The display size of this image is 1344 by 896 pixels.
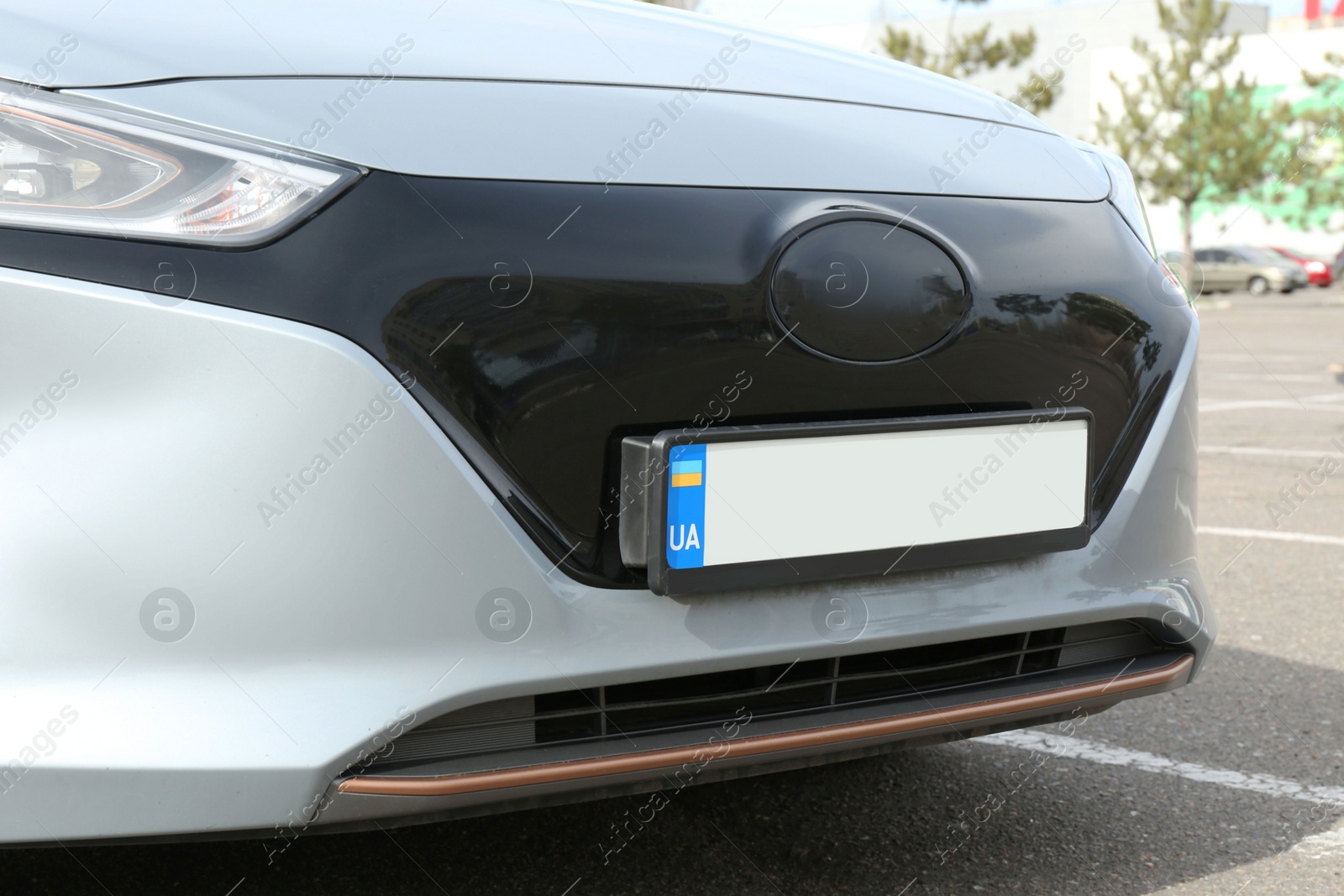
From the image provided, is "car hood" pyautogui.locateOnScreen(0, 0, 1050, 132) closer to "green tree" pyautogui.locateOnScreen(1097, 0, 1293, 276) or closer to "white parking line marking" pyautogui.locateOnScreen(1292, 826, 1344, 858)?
"white parking line marking" pyautogui.locateOnScreen(1292, 826, 1344, 858)

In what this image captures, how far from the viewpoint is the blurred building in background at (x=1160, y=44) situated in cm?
3612

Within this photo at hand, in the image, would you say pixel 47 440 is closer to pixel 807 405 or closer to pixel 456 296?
pixel 456 296

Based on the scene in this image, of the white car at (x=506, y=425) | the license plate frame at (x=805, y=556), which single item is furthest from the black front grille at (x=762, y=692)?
the license plate frame at (x=805, y=556)

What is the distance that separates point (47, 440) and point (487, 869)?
3.20 ft

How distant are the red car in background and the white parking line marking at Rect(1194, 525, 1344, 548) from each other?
29463 mm

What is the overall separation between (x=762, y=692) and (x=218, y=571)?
63cm

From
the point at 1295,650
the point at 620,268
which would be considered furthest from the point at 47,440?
the point at 1295,650

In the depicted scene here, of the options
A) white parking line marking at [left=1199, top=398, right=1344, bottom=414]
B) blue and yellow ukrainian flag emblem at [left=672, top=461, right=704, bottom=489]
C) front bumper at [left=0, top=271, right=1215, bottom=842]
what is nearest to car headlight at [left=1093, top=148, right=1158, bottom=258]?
blue and yellow ukrainian flag emblem at [left=672, top=461, right=704, bottom=489]

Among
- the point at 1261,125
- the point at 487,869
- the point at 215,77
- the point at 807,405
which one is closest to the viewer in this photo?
the point at 215,77

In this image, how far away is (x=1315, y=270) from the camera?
103ft

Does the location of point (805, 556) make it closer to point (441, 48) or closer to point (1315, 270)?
point (441, 48)

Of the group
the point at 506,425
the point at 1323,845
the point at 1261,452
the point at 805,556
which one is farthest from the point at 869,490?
the point at 1261,452

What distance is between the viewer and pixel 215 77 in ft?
4.54

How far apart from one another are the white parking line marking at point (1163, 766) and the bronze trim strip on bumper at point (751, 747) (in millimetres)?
604
